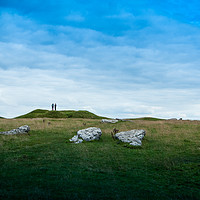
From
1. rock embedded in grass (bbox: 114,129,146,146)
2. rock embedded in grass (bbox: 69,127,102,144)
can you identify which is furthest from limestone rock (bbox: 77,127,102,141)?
rock embedded in grass (bbox: 114,129,146,146)

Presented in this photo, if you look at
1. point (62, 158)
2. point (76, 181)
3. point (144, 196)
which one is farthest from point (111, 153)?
point (144, 196)

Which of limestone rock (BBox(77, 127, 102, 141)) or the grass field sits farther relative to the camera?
limestone rock (BBox(77, 127, 102, 141))

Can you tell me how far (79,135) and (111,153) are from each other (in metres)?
9.43

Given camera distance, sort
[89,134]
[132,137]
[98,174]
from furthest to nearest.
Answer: [89,134] → [132,137] → [98,174]

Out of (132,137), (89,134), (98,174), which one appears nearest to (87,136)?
(89,134)

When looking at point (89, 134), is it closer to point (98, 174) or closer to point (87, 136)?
point (87, 136)

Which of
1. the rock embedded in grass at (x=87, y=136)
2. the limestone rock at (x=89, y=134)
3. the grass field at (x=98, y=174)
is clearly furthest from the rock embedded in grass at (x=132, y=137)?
the grass field at (x=98, y=174)

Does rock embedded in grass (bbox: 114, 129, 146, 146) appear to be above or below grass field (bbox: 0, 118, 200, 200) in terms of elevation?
above

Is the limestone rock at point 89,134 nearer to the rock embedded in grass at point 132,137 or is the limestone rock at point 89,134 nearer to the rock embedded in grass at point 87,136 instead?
the rock embedded in grass at point 87,136

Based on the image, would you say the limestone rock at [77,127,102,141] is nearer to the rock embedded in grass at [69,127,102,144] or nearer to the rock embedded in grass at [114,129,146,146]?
the rock embedded in grass at [69,127,102,144]

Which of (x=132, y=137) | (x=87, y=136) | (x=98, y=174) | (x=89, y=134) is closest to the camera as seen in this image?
(x=98, y=174)

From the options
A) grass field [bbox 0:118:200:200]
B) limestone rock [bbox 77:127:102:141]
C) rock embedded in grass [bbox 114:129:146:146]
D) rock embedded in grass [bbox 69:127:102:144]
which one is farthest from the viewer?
limestone rock [bbox 77:127:102:141]

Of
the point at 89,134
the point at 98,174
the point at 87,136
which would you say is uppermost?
the point at 89,134

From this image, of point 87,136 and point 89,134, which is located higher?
point 89,134
